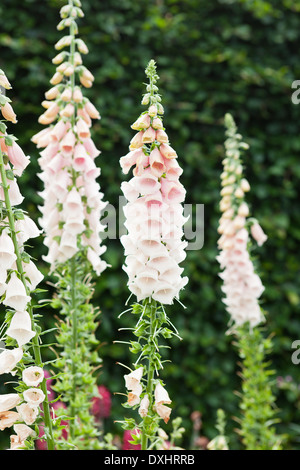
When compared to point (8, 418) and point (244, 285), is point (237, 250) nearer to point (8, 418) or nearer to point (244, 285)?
point (244, 285)

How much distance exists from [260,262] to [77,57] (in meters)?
2.57

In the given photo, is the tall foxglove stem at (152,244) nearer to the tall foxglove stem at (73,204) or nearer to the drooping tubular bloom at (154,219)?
the drooping tubular bloom at (154,219)

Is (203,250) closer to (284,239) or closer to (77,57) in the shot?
(284,239)

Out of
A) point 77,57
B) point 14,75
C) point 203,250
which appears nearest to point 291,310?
point 203,250

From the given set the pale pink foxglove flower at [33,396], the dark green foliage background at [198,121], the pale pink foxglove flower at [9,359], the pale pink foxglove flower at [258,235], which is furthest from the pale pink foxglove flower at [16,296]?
the dark green foliage background at [198,121]

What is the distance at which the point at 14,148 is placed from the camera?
4.90 ft

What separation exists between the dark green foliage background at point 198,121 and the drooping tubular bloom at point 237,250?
108 cm

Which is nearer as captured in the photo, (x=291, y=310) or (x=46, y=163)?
(x=46, y=163)

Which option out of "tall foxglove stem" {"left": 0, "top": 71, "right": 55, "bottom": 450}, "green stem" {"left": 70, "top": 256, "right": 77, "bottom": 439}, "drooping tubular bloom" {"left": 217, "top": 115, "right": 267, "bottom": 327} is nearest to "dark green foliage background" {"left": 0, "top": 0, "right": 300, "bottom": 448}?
"drooping tubular bloom" {"left": 217, "top": 115, "right": 267, "bottom": 327}

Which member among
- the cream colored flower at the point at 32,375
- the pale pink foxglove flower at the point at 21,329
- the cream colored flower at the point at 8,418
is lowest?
the cream colored flower at the point at 8,418

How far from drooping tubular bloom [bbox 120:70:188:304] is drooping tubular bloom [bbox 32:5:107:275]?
0.32m

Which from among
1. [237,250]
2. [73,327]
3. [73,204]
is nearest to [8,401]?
[73,327]

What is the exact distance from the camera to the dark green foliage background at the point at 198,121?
11.4ft

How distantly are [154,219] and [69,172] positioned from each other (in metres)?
0.49
